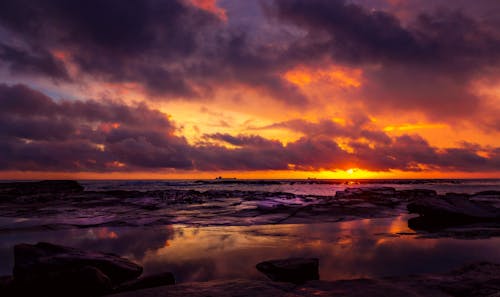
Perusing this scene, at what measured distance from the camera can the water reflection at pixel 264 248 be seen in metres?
6.21

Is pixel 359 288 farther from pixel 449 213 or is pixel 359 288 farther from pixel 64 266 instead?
pixel 449 213

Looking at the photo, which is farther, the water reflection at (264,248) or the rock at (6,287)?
the water reflection at (264,248)

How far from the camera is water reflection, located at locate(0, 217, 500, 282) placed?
20.4 feet

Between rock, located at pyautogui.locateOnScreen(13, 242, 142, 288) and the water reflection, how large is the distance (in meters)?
0.64

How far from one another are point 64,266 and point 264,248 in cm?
453

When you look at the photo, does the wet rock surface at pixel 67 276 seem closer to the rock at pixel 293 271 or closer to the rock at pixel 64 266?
the rock at pixel 64 266

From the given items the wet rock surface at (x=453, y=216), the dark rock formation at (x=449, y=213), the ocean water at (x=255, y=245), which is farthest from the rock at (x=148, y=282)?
the dark rock formation at (x=449, y=213)

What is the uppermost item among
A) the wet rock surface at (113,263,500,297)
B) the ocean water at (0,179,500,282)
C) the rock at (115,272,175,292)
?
the wet rock surface at (113,263,500,297)

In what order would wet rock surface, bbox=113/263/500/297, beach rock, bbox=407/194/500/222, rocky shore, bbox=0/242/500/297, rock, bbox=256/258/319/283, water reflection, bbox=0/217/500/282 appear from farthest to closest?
beach rock, bbox=407/194/500/222
water reflection, bbox=0/217/500/282
rock, bbox=256/258/319/283
rocky shore, bbox=0/242/500/297
wet rock surface, bbox=113/263/500/297

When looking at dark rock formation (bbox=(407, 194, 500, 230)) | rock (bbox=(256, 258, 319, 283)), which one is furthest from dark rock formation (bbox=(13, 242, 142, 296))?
dark rock formation (bbox=(407, 194, 500, 230))

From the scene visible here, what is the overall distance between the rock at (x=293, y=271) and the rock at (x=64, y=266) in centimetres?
267

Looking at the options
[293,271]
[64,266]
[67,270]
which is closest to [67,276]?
[67,270]

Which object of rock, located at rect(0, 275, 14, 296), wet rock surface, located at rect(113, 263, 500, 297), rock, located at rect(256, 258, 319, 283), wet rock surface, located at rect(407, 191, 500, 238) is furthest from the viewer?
wet rock surface, located at rect(407, 191, 500, 238)

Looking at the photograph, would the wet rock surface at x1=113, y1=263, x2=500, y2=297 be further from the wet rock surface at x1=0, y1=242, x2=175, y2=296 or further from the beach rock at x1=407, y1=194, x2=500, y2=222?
the beach rock at x1=407, y1=194, x2=500, y2=222
